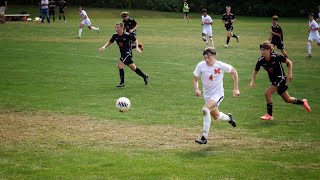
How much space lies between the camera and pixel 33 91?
21438mm

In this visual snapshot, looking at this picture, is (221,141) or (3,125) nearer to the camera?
(221,141)

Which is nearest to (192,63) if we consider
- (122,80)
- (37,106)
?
(122,80)

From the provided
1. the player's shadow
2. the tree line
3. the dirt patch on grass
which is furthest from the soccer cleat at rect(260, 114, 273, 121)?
the tree line

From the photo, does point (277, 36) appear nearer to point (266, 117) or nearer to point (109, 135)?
point (266, 117)

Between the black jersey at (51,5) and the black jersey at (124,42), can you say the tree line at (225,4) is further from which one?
the black jersey at (124,42)

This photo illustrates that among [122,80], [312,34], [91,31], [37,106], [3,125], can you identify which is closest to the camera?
[3,125]

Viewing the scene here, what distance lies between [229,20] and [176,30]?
13012 mm

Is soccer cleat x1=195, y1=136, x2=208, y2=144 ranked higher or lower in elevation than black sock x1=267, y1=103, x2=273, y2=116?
higher

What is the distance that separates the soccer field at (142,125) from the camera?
37.5 feet

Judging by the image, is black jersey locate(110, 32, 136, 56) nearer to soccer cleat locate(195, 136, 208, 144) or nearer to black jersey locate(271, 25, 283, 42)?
soccer cleat locate(195, 136, 208, 144)

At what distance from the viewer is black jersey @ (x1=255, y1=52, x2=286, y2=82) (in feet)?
54.1

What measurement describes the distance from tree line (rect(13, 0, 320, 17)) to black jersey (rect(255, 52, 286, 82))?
65975 mm

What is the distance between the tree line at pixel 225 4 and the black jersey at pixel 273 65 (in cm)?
6597

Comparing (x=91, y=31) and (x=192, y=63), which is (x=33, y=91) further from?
(x=91, y=31)
